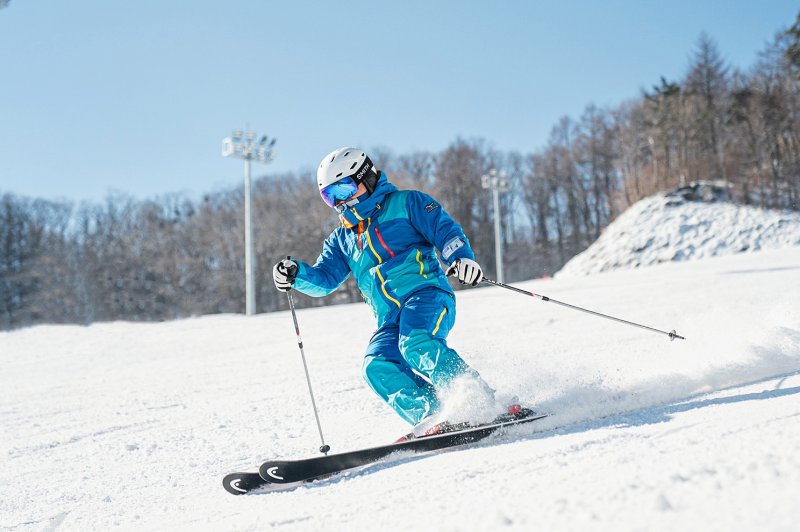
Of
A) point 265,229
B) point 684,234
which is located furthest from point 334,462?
point 265,229

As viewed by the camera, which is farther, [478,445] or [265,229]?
[265,229]

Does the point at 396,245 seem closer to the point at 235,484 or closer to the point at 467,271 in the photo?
the point at 467,271

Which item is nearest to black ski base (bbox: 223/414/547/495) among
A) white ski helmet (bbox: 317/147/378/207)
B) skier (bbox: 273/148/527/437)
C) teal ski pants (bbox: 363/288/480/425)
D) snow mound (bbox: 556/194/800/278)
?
skier (bbox: 273/148/527/437)

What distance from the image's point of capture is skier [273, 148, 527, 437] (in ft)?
10.1

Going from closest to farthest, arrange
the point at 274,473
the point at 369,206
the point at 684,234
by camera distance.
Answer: the point at 274,473
the point at 369,206
the point at 684,234

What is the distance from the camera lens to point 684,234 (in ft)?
81.7

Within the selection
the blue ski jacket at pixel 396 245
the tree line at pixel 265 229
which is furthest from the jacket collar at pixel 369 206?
the tree line at pixel 265 229

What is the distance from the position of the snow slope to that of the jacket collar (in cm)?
129

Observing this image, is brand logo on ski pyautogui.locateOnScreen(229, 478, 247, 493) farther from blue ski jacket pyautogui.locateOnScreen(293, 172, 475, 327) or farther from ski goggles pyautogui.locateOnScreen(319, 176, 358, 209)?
ski goggles pyautogui.locateOnScreen(319, 176, 358, 209)

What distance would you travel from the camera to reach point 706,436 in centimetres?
211

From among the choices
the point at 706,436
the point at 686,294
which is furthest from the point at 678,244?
the point at 706,436

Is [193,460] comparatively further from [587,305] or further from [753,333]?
[587,305]

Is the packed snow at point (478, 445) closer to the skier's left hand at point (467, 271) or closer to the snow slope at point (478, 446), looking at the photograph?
the snow slope at point (478, 446)

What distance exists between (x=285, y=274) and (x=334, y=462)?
1.25 m
